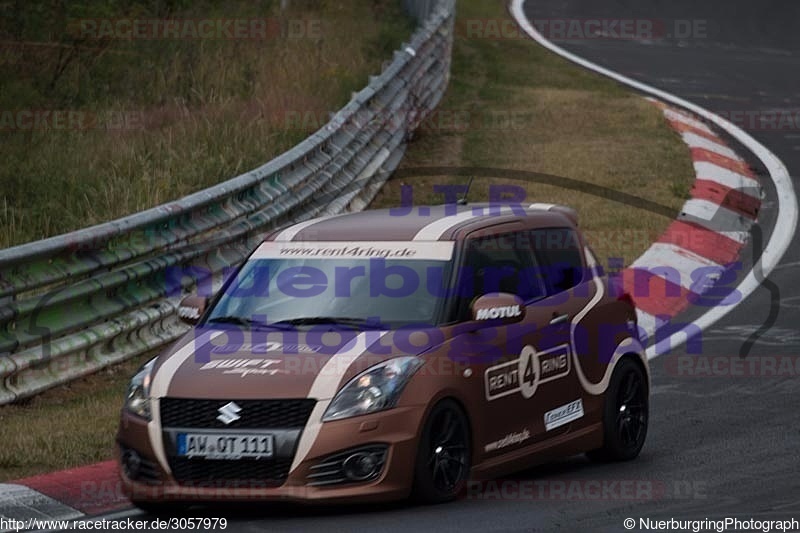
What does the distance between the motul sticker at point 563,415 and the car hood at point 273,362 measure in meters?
1.19

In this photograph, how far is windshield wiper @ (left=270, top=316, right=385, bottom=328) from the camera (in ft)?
28.0

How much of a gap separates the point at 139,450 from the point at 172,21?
16136 mm

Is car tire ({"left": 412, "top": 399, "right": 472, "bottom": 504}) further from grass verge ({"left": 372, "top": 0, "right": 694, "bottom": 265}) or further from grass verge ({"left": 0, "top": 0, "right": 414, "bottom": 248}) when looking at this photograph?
grass verge ({"left": 372, "top": 0, "right": 694, "bottom": 265})

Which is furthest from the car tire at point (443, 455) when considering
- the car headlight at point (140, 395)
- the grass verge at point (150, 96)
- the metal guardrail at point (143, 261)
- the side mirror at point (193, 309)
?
the grass verge at point (150, 96)

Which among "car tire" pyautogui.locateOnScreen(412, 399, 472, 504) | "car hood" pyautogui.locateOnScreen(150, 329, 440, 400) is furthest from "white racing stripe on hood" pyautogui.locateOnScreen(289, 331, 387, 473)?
"car tire" pyautogui.locateOnScreen(412, 399, 472, 504)

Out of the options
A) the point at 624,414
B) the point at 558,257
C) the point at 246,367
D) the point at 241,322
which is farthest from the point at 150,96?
the point at 246,367

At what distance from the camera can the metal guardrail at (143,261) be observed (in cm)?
1094

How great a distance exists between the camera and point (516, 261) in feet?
30.6

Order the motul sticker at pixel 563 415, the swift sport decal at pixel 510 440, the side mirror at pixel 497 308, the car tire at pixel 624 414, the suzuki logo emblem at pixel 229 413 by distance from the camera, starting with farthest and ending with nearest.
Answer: the car tire at pixel 624 414 → the motul sticker at pixel 563 415 → the swift sport decal at pixel 510 440 → the side mirror at pixel 497 308 → the suzuki logo emblem at pixel 229 413

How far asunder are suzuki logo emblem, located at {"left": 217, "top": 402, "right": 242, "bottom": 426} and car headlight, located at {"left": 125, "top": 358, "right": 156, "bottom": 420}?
1.53ft

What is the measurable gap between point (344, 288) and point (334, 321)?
317 mm

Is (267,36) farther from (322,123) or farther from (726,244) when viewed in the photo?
(726,244)

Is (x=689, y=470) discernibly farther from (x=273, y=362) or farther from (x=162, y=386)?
(x=162, y=386)

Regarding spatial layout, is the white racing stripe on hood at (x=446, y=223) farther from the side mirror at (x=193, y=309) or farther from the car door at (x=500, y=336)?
the side mirror at (x=193, y=309)
